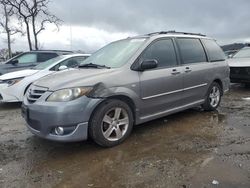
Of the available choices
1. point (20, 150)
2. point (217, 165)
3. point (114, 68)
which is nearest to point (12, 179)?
point (20, 150)

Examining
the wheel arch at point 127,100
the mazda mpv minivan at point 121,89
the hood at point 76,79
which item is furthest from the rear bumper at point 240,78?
the hood at point 76,79

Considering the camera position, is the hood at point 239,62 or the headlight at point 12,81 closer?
the headlight at point 12,81

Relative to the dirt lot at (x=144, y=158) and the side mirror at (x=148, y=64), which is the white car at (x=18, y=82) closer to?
the dirt lot at (x=144, y=158)

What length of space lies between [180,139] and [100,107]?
1.45 metres

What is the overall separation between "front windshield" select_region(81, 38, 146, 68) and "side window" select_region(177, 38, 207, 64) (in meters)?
0.93

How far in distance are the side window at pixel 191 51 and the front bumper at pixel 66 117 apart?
7.53ft

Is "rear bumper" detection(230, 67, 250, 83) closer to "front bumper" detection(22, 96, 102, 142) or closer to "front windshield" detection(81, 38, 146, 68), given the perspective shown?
"front windshield" detection(81, 38, 146, 68)

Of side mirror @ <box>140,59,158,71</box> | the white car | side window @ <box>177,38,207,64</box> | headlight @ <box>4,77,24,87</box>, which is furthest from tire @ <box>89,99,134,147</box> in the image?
headlight @ <box>4,77,24,87</box>

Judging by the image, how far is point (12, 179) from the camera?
12.5 ft

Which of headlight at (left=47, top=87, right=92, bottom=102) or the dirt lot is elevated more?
headlight at (left=47, top=87, right=92, bottom=102)

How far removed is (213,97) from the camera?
693 centimetres

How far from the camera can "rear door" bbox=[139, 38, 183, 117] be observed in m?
5.13

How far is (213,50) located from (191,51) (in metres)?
0.93

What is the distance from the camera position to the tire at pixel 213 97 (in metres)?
6.73
